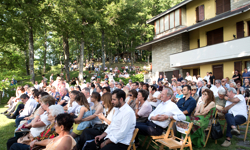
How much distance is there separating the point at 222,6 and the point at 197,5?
103 inches

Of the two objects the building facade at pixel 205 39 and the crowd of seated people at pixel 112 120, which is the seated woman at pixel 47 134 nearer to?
the crowd of seated people at pixel 112 120

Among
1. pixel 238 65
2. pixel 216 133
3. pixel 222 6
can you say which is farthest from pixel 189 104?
pixel 222 6

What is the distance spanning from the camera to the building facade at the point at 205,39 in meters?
12.5

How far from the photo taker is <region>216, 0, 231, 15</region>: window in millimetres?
14392

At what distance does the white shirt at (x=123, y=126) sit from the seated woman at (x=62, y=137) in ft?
2.47

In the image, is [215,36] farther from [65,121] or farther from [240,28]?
[65,121]

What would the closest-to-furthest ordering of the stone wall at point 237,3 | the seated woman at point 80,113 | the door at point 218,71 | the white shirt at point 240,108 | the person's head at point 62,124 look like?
the person's head at point 62,124 < the seated woman at point 80,113 < the white shirt at point 240,108 < the stone wall at point 237,3 < the door at point 218,71

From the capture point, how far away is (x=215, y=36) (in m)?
15.0

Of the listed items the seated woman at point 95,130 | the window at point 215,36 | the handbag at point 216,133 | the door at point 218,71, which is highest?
the window at point 215,36

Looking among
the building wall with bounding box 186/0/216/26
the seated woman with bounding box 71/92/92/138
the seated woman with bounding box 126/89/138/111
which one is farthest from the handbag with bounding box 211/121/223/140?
the building wall with bounding box 186/0/216/26

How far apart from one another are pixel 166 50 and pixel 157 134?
1606cm

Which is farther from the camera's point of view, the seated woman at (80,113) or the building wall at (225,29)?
the building wall at (225,29)

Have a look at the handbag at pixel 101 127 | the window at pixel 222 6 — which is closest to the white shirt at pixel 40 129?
the handbag at pixel 101 127

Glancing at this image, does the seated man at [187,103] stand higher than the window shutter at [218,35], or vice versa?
the window shutter at [218,35]
